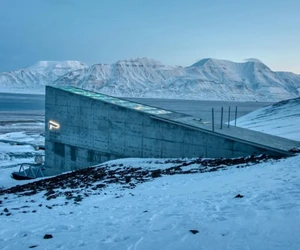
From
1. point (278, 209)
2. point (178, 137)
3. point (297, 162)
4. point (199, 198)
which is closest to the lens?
point (278, 209)

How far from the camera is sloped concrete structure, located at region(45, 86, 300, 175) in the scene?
14.4 meters

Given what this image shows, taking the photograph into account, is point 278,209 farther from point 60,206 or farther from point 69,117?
point 69,117

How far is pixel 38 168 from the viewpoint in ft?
69.1

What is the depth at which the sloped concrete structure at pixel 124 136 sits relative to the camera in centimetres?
1435

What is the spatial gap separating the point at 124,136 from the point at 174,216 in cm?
1157

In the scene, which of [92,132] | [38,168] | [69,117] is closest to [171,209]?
[92,132]

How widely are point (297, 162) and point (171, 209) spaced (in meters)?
5.29

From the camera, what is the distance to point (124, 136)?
17312 mm

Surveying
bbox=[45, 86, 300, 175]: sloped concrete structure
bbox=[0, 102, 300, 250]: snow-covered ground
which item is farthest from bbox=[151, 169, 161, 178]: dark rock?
bbox=[45, 86, 300, 175]: sloped concrete structure

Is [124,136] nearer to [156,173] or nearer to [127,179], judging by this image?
[156,173]

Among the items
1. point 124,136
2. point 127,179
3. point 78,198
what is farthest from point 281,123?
point 78,198

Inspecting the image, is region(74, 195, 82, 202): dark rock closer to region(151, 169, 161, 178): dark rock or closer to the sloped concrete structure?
region(151, 169, 161, 178): dark rock

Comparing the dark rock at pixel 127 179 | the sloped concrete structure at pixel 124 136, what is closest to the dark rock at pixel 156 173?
the dark rock at pixel 127 179

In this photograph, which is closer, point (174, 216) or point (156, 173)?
point (174, 216)
